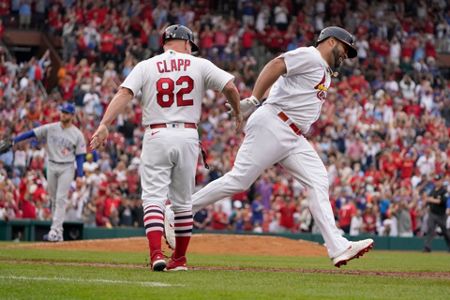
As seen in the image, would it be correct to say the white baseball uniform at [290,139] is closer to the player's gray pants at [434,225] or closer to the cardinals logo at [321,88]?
the cardinals logo at [321,88]

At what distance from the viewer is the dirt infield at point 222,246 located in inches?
683

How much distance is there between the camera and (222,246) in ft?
59.9

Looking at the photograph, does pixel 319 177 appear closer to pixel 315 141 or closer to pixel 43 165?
pixel 43 165

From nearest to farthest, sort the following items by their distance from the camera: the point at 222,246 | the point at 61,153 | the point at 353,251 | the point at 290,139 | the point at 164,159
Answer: the point at 164,159 < the point at 353,251 < the point at 290,139 < the point at 222,246 < the point at 61,153

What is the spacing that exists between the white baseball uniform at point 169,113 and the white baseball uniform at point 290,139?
72 centimetres

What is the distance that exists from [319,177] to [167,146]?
167 cm

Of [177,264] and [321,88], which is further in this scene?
[321,88]

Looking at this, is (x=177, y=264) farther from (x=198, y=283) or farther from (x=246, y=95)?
(x=246, y=95)

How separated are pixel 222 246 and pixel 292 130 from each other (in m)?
7.21

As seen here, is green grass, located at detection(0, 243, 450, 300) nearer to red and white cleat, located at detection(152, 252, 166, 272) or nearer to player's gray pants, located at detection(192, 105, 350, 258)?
red and white cleat, located at detection(152, 252, 166, 272)

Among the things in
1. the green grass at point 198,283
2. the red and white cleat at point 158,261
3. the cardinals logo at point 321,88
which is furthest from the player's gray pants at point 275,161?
the red and white cleat at point 158,261

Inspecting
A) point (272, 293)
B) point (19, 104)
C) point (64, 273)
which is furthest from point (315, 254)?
point (19, 104)

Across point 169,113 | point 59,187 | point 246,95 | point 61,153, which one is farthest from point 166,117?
point 246,95

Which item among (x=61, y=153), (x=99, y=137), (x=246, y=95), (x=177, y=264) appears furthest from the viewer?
(x=246, y=95)
